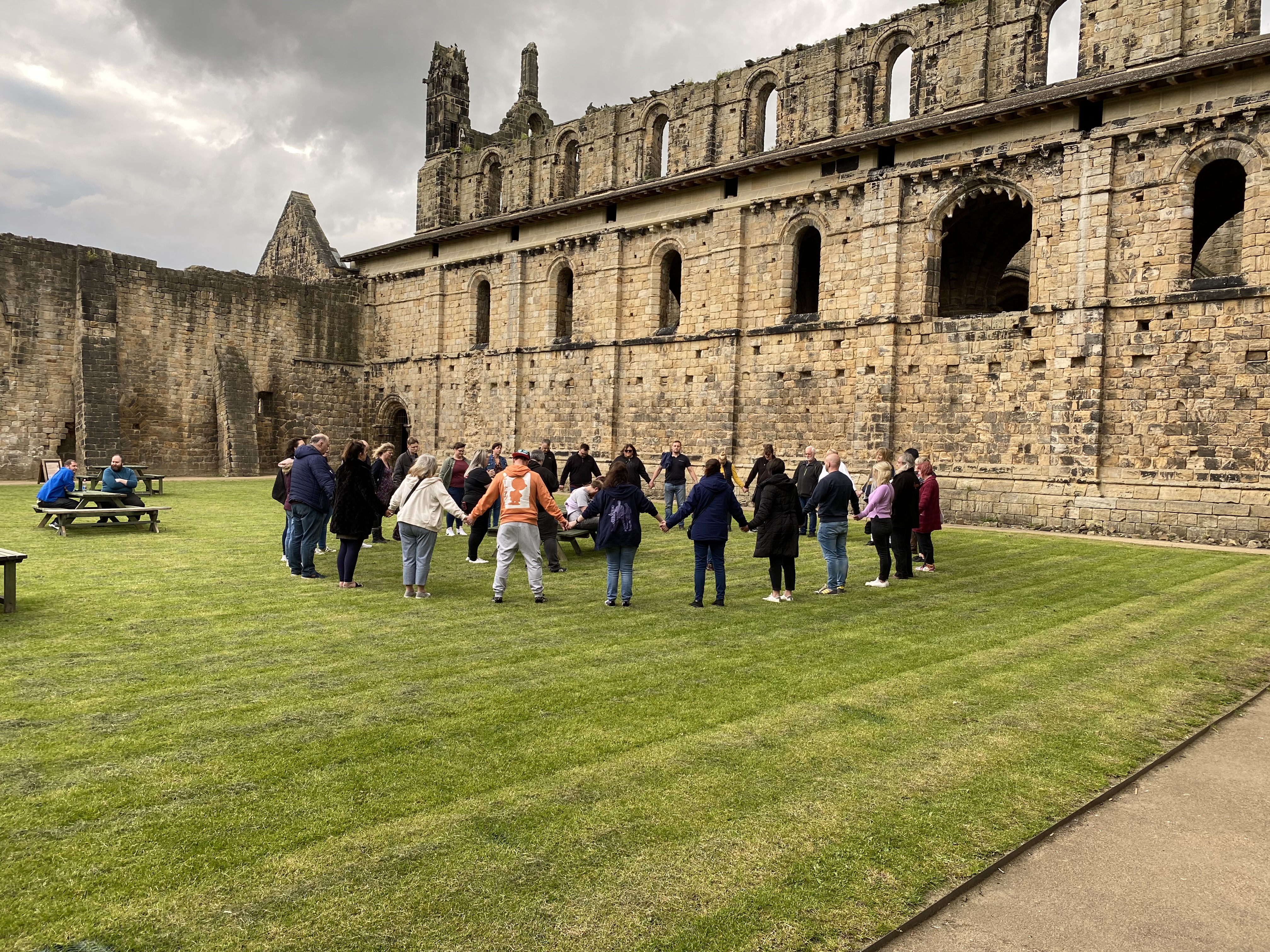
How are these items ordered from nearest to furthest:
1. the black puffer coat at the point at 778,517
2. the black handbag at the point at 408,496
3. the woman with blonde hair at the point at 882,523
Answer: the black handbag at the point at 408,496 → the black puffer coat at the point at 778,517 → the woman with blonde hair at the point at 882,523

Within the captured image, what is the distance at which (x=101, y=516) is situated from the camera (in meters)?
14.1

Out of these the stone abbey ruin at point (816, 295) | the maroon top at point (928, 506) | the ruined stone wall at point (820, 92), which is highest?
the ruined stone wall at point (820, 92)

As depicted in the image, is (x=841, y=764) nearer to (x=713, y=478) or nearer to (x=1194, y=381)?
(x=713, y=478)

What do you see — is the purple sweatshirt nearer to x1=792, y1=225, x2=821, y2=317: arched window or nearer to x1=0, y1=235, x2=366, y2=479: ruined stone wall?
x1=792, y1=225, x2=821, y2=317: arched window

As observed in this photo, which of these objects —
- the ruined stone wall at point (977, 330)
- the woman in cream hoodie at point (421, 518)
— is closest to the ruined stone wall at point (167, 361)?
the ruined stone wall at point (977, 330)

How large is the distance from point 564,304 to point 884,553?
19620 millimetres

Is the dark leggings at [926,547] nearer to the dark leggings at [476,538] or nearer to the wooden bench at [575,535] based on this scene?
the wooden bench at [575,535]

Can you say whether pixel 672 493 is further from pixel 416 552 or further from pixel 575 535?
pixel 416 552

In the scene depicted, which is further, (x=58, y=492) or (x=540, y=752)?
(x=58, y=492)

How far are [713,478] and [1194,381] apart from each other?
39.0ft

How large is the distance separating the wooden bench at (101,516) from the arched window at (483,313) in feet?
55.7

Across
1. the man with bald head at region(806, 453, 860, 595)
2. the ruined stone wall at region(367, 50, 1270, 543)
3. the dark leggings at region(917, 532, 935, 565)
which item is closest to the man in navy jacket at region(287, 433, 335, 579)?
the man with bald head at region(806, 453, 860, 595)

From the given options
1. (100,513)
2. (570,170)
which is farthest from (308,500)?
(570,170)

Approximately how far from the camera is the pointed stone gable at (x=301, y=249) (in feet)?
124
